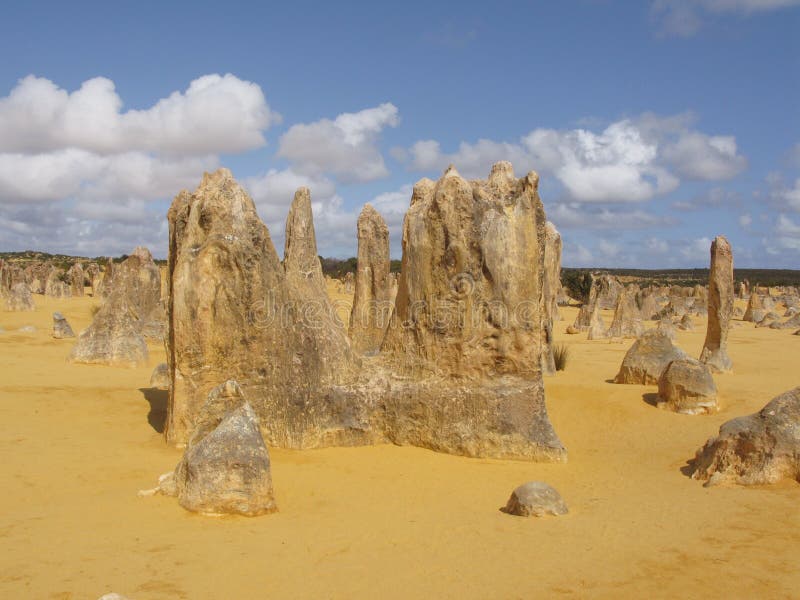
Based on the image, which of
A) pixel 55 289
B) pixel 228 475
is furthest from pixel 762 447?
pixel 55 289

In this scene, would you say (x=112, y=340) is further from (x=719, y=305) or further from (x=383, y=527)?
(x=719, y=305)

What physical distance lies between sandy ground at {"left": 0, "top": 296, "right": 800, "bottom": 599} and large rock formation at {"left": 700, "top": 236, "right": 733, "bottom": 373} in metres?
5.24

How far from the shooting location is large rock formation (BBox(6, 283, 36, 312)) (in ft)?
83.4

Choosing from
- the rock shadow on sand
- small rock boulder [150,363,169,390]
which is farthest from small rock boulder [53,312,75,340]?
the rock shadow on sand

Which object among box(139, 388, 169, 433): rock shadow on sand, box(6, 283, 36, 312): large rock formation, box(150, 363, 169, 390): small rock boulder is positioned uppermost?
box(6, 283, 36, 312): large rock formation

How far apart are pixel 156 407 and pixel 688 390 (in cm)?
755

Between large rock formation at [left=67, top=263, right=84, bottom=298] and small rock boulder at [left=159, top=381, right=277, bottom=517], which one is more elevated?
large rock formation at [left=67, top=263, right=84, bottom=298]

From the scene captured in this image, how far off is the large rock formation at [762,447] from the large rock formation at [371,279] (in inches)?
342

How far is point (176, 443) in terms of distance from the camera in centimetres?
775

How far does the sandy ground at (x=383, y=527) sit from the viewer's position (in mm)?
4340

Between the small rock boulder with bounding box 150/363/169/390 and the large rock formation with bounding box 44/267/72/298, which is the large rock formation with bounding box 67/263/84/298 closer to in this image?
the large rock formation with bounding box 44/267/72/298

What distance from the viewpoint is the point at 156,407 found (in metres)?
9.84

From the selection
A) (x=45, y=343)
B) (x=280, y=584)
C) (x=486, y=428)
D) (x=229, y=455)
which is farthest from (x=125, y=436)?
(x=45, y=343)

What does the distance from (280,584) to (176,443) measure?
12.7 feet
